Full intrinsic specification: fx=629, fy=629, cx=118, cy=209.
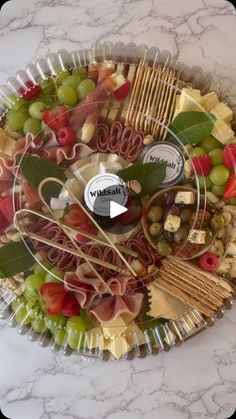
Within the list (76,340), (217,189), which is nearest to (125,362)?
(76,340)

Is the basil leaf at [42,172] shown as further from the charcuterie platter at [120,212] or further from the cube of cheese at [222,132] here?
the cube of cheese at [222,132]

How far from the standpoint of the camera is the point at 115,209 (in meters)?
1.39

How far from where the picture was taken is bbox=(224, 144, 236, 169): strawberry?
4.55ft

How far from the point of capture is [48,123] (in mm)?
1462

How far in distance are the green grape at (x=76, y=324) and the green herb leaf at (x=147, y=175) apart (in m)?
0.32

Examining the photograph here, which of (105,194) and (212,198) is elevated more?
(105,194)

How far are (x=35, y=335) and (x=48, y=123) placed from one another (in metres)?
0.50

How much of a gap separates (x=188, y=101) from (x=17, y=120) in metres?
0.41

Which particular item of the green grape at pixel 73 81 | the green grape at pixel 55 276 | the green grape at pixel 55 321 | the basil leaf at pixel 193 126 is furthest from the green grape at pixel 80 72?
the green grape at pixel 55 321

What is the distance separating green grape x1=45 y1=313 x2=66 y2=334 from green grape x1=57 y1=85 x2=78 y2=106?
0.49 metres

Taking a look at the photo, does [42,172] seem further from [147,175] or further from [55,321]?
[55,321]

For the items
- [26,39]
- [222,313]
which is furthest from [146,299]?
[26,39]

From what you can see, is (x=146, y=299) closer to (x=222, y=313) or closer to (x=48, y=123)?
(x=222, y=313)

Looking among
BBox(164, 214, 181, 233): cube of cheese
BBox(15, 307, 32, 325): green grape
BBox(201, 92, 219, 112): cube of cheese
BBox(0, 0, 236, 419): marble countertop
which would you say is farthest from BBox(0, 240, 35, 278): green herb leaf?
BBox(201, 92, 219, 112): cube of cheese
